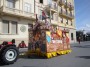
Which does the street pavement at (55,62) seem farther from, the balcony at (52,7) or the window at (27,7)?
the balcony at (52,7)

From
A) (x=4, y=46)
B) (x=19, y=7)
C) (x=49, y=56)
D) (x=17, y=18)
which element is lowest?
(x=49, y=56)

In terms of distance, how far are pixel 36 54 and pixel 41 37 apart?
1340mm

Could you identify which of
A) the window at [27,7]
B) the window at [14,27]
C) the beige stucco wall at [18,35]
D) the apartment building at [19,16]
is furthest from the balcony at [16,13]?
the window at [14,27]

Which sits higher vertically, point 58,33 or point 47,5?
point 47,5

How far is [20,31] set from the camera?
30188 mm

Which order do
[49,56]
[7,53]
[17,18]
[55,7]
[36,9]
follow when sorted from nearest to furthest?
[7,53] < [49,56] < [17,18] < [36,9] < [55,7]

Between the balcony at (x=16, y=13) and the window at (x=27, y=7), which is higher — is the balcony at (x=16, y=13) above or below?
below

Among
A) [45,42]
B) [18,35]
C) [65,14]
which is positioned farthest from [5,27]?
[65,14]

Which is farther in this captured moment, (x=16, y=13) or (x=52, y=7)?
(x=52, y=7)

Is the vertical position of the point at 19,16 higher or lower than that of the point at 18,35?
higher

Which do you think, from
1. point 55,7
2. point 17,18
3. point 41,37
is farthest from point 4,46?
point 55,7

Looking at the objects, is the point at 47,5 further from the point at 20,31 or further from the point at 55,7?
the point at 20,31

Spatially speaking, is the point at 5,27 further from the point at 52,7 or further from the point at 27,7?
the point at 52,7

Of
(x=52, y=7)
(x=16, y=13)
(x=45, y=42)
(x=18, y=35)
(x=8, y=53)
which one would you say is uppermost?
(x=52, y=7)
